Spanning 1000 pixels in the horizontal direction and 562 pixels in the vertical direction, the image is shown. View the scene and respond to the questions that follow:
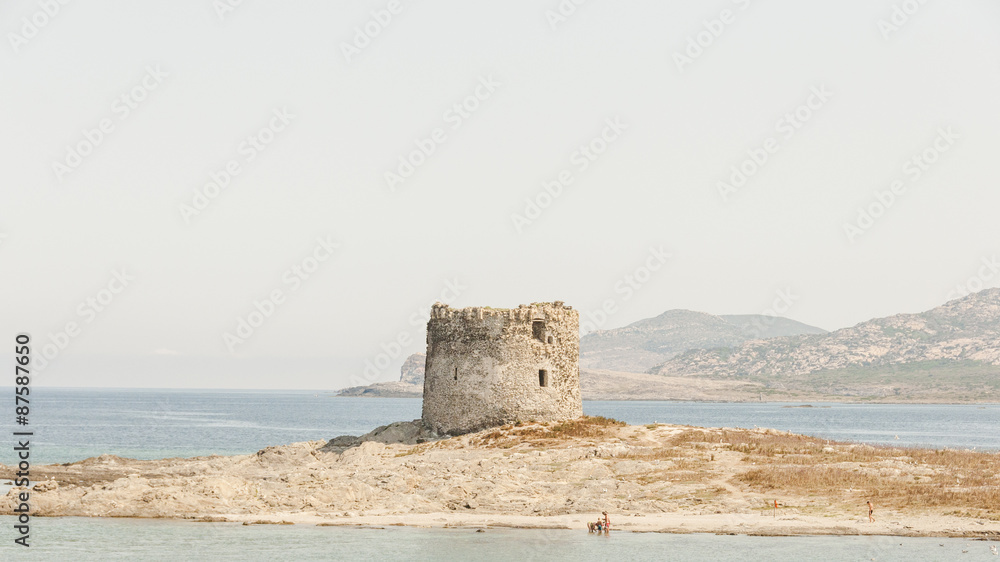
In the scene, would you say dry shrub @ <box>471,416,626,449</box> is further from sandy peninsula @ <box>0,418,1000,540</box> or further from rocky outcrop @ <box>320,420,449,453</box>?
rocky outcrop @ <box>320,420,449,453</box>

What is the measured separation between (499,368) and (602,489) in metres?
10.5

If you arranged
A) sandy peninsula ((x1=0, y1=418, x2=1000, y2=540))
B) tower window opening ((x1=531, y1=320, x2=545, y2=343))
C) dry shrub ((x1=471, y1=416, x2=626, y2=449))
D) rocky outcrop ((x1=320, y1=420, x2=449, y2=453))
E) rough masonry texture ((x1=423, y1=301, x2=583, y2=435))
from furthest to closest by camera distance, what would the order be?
tower window opening ((x1=531, y1=320, x2=545, y2=343)) → rocky outcrop ((x1=320, y1=420, x2=449, y2=453)) → rough masonry texture ((x1=423, y1=301, x2=583, y2=435)) → dry shrub ((x1=471, y1=416, x2=626, y2=449)) → sandy peninsula ((x1=0, y1=418, x2=1000, y2=540))

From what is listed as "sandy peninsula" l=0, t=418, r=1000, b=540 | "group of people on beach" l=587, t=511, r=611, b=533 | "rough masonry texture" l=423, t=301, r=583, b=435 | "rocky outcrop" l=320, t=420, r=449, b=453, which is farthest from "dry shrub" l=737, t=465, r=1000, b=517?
"rocky outcrop" l=320, t=420, r=449, b=453

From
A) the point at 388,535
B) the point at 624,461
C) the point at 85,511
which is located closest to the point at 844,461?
the point at 624,461

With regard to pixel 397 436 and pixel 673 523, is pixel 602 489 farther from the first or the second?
pixel 397 436

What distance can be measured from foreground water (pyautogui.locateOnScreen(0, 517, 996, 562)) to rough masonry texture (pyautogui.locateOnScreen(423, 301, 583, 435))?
41.5 feet

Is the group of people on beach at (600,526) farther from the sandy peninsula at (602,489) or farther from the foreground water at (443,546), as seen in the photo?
the sandy peninsula at (602,489)

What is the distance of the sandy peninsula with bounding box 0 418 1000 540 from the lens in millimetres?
29438

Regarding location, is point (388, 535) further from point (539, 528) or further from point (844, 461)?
point (844, 461)

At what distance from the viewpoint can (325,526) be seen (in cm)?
3081

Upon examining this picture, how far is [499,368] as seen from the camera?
42406mm

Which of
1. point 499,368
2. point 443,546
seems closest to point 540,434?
point 499,368

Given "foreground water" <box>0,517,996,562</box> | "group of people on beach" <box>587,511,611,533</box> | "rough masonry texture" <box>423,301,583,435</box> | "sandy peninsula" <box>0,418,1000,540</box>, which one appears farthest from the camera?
"rough masonry texture" <box>423,301,583,435</box>

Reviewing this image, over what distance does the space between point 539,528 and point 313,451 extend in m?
17.0
